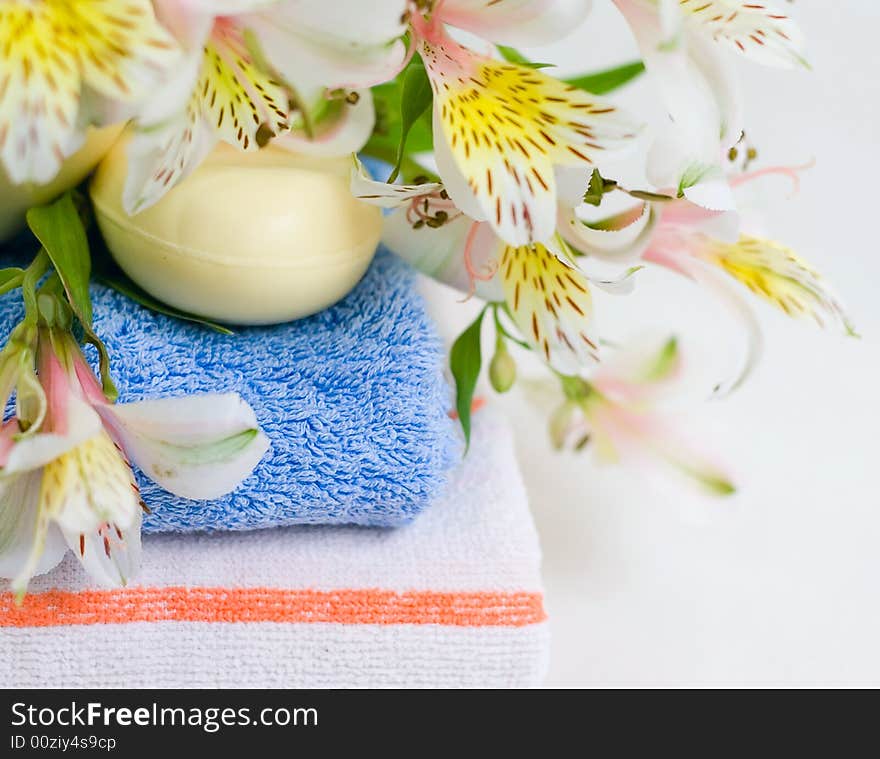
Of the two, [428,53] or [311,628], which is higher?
[428,53]

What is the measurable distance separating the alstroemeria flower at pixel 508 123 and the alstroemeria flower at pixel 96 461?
10 centimetres

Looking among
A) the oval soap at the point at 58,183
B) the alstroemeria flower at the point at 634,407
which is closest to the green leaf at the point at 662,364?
the alstroemeria flower at the point at 634,407

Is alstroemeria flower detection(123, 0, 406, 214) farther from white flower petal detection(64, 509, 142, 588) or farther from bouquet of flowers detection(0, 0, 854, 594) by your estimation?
white flower petal detection(64, 509, 142, 588)

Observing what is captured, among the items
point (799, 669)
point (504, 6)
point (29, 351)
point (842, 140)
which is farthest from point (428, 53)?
point (842, 140)

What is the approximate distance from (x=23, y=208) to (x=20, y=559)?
0.51ft

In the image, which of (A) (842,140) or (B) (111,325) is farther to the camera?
(A) (842,140)

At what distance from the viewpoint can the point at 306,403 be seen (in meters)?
0.44

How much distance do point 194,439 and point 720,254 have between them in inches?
9.9

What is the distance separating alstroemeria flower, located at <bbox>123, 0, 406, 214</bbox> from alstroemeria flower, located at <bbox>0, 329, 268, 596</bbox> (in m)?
0.07

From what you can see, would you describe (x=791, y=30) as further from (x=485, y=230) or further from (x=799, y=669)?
(x=799, y=669)

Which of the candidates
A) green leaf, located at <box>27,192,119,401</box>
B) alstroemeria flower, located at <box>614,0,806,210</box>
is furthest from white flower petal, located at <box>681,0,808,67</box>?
green leaf, located at <box>27,192,119,401</box>

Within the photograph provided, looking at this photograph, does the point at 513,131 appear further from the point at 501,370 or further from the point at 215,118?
the point at 501,370
